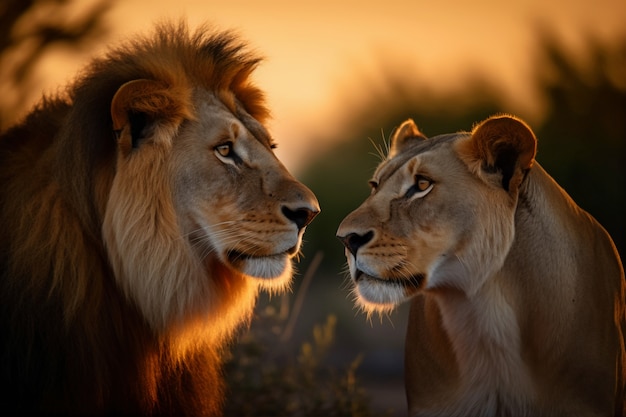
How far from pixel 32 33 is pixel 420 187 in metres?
4.16

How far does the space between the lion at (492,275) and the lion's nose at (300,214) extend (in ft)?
0.43

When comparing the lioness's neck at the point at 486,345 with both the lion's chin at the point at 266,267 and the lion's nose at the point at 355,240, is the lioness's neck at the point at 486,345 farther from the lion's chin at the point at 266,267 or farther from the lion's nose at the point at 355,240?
the lion's chin at the point at 266,267

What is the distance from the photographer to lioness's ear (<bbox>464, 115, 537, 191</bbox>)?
358 cm

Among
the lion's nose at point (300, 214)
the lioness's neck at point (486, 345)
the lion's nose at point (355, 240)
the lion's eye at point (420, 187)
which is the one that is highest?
the lion's nose at point (300, 214)

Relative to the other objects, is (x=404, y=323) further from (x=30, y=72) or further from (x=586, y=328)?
(x=586, y=328)

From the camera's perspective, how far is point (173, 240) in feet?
12.1

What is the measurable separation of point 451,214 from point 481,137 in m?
0.32

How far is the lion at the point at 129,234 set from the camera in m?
3.58

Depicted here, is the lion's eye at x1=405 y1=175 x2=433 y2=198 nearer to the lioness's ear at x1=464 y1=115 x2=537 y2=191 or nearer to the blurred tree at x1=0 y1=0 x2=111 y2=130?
the lioness's ear at x1=464 y1=115 x2=537 y2=191

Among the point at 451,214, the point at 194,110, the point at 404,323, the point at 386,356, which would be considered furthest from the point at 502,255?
the point at 404,323

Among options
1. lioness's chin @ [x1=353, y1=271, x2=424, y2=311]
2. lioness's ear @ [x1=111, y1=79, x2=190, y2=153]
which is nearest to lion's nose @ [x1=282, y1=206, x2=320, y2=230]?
lioness's chin @ [x1=353, y1=271, x2=424, y2=311]

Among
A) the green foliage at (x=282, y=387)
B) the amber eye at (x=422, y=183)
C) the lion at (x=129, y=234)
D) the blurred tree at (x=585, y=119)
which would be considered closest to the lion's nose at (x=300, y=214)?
the lion at (x=129, y=234)

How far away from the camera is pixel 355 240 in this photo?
3.60m

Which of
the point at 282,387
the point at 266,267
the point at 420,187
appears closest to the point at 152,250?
the point at 266,267
